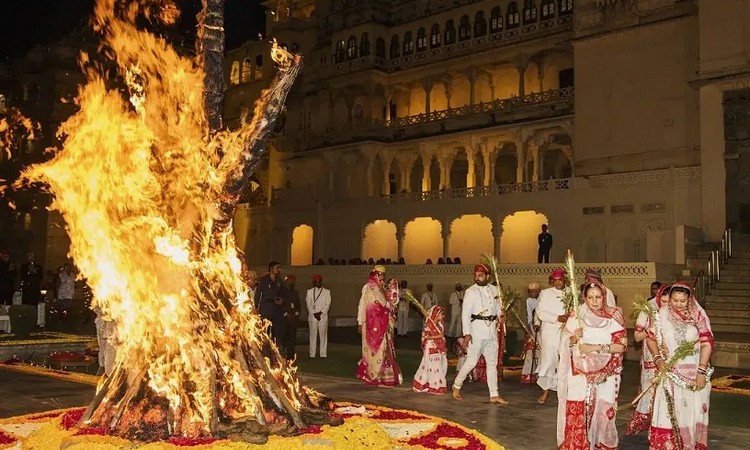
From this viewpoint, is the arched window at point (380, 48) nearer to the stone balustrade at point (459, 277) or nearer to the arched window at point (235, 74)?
the arched window at point (235, 74)

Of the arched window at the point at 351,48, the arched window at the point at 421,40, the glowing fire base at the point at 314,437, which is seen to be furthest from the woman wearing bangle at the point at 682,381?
the arched window at the point at 351,48

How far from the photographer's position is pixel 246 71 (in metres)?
53.4

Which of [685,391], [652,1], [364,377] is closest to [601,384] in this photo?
[685,391]

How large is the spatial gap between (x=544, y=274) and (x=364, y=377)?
45.8 feet

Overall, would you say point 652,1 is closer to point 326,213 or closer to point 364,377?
point 326,213

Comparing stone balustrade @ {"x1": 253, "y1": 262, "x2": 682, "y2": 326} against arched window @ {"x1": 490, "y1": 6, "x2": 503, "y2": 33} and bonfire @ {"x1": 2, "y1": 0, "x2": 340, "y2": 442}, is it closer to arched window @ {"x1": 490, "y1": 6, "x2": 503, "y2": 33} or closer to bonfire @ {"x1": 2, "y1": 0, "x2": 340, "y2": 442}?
bonfire @ {"x1": 2, "y1": 0, "x2": 340, "y2": 442}

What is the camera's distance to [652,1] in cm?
3112

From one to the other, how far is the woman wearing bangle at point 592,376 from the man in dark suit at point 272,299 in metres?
9.41

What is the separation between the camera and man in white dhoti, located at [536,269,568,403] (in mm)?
11297

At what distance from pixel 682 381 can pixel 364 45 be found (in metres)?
39.0

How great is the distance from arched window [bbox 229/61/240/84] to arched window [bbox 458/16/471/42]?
66.7 feet

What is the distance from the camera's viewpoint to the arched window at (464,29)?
133 feet

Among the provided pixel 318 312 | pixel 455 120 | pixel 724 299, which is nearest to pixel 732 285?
pixel 724 299

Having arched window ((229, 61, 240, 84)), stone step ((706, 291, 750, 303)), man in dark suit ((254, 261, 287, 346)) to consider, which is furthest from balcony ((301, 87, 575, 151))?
man in dark suit ((254, 261, 287, 346))
